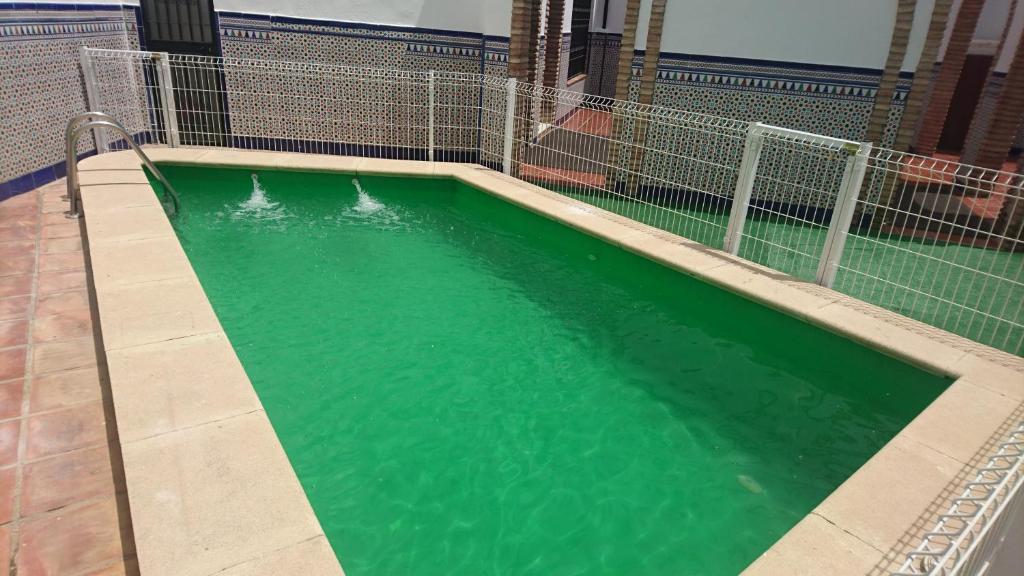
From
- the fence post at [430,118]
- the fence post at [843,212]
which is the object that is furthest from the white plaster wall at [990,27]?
the fence post at [430,118]

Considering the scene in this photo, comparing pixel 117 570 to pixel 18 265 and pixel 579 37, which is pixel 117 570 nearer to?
pixel 18 265

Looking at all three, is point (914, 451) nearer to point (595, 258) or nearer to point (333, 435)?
point (333, 435)

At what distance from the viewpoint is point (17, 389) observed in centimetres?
298

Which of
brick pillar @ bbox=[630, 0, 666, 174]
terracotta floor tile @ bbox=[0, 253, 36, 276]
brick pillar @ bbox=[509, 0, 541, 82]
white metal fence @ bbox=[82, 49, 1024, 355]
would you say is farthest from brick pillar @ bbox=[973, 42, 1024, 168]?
terracotta floor tile @ bbox=[0, 253, 36, 276]

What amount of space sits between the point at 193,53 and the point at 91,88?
161 cm

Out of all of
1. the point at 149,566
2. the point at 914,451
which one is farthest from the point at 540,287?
the point at 149,566

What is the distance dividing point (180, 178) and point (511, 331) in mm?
4765

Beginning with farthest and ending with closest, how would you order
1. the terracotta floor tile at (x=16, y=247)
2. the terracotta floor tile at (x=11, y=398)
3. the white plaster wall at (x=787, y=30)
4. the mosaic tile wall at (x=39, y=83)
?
the white plaster wall at (x=787, y=30)
the mosaic tile wall at (x=39, y=83)
the terracotta floor tile at (x=16, y=247)
the terracotta floor tile at (x=11, y=398)

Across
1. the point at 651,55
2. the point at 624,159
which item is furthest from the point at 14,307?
the point at 651,55

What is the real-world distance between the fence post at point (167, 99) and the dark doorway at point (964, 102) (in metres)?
12.3

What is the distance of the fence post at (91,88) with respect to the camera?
641 centimetres

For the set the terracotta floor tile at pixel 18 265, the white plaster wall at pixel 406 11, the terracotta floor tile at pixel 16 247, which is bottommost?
the terracotta floor tile at pixel 18 265

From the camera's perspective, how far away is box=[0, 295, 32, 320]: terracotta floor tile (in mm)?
3617

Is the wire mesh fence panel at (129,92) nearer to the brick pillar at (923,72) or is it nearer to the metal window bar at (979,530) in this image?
the metal window bar at (979,530)
